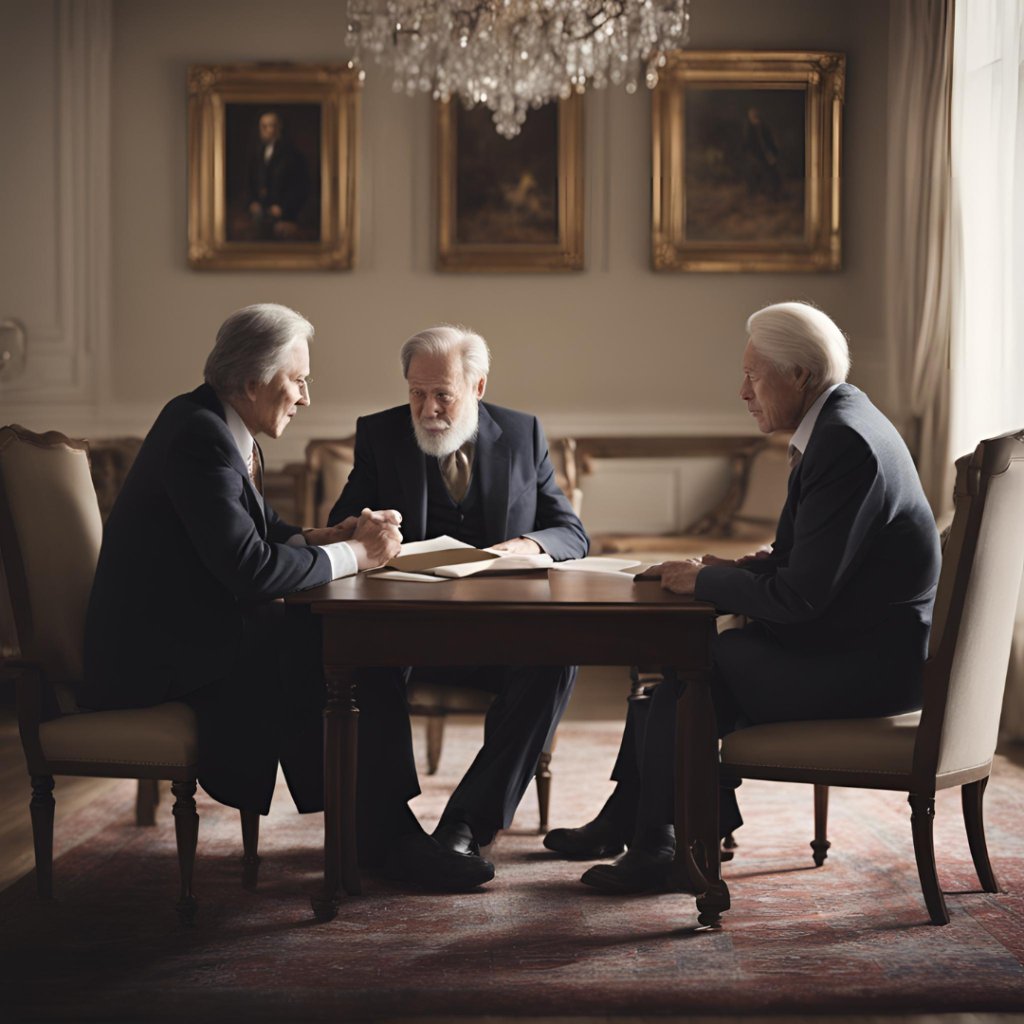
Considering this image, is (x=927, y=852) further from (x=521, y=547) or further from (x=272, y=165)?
(x=272, y=165)

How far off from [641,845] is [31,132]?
16.8 ft

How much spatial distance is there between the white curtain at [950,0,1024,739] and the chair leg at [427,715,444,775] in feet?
7.48


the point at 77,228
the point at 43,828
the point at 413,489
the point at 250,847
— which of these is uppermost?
the point at 77,228

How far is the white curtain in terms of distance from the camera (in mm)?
4449

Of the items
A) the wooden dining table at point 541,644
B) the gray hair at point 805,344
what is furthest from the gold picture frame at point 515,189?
the wooden dining table at point 541,644

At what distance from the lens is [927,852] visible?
253 cm

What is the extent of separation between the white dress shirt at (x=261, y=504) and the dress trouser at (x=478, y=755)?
321 millimetres

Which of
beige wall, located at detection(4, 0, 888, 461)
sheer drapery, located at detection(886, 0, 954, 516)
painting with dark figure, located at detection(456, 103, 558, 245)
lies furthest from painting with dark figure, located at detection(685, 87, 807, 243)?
painting with dark figure, located at detection(456, 103, 558, 245)

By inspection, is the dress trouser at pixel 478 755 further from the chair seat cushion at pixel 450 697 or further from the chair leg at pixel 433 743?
the chair leg at pixel 433 743

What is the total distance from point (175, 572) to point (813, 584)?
1457 mm

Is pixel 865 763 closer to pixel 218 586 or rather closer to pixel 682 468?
pixel 218 586

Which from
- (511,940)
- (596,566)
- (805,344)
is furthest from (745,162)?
(511,940)

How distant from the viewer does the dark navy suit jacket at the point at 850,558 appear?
243cm

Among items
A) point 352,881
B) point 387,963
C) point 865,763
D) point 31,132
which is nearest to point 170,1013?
point 387,963
